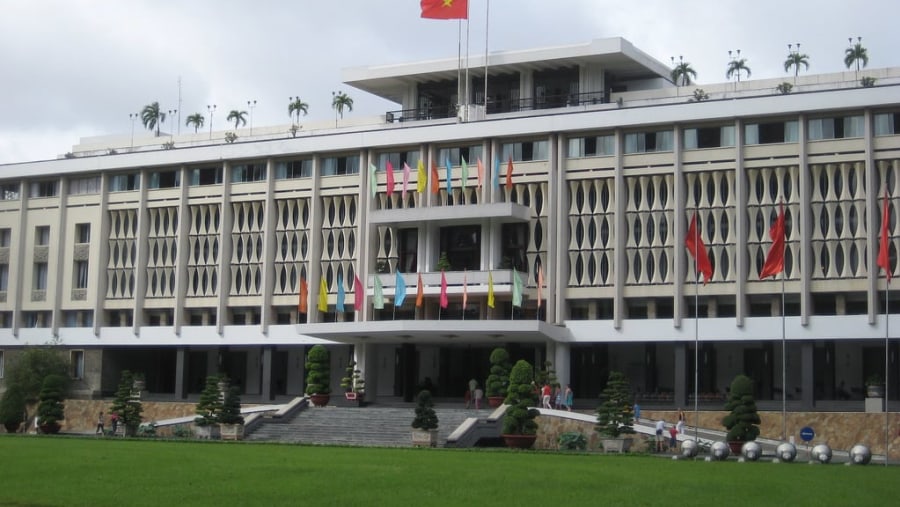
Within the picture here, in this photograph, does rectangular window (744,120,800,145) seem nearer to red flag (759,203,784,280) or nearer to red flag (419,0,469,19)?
red flag (759,203,784,280)

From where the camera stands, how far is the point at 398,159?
230 ft

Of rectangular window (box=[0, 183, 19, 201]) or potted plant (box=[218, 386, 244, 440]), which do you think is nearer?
potted plant (box=[218, 386, 244, 440])

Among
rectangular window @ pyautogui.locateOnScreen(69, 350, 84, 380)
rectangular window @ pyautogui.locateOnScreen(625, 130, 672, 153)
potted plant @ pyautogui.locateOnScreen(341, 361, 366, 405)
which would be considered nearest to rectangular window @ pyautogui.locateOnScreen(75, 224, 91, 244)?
rectangular window @ pyautogui.locateOnScreen(69, 350, 84, 380)

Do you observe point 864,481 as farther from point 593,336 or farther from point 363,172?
point 363,172

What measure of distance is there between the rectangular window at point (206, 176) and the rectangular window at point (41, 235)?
37.7 feet

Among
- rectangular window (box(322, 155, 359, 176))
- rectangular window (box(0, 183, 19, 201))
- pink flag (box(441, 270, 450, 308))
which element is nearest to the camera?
pink flag (box(441, 270, 450, 308))

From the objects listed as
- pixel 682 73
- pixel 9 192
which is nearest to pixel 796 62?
pixel 682 73

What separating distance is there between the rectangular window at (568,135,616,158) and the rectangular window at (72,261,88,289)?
1294 inches

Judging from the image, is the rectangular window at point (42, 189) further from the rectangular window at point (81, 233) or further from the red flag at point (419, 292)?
the red flag at point (419, 292)

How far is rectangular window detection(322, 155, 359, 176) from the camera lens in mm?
71250

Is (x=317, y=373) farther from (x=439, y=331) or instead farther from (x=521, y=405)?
(x=521, y=405)

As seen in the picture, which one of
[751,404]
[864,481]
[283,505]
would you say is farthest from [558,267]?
[283,505]

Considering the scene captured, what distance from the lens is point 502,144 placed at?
2653 inches

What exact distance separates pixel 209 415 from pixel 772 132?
30.5m
